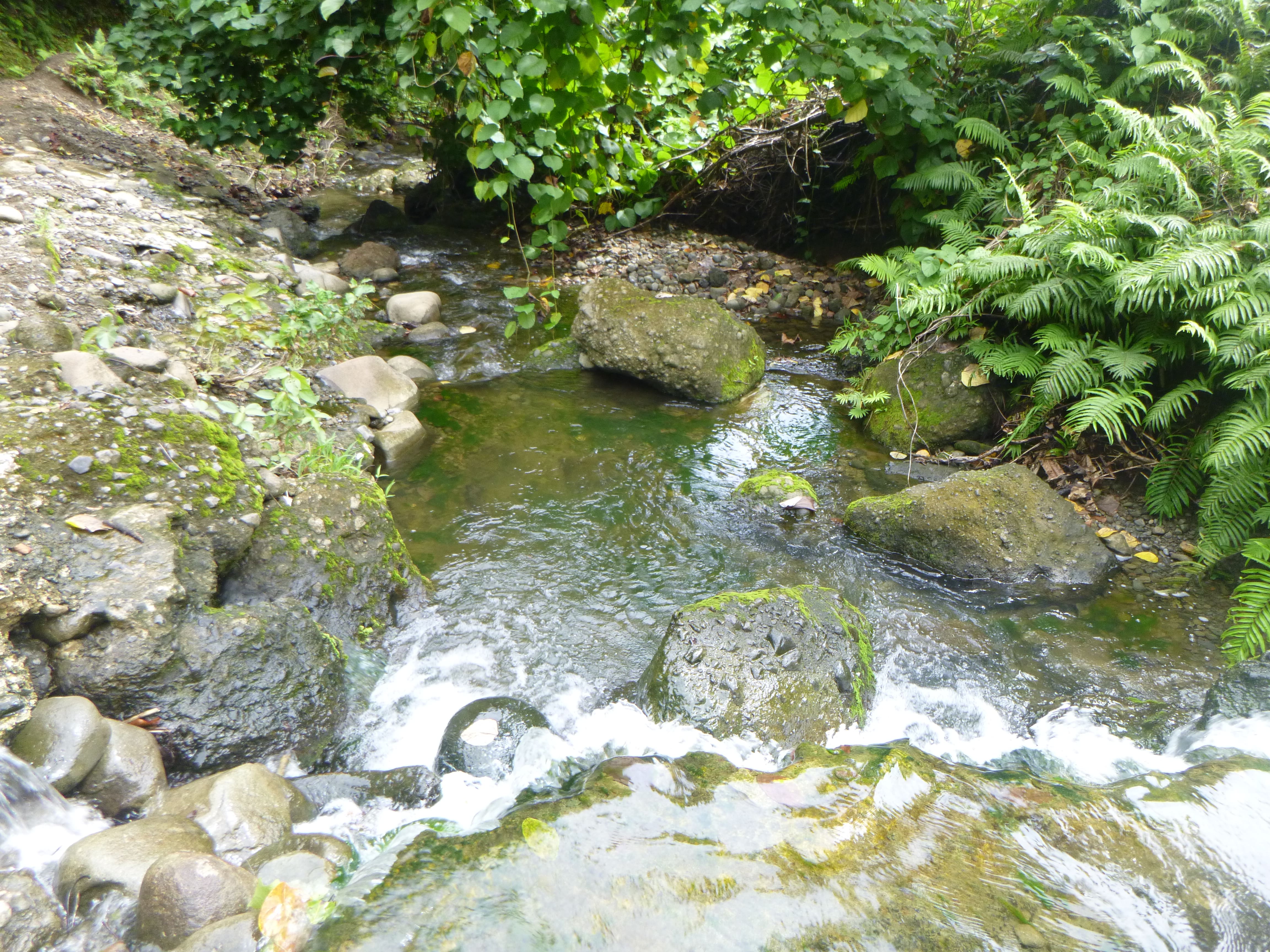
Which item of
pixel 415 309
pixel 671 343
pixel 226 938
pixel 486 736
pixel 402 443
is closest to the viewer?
pixel 226 938

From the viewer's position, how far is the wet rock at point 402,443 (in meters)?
5.13

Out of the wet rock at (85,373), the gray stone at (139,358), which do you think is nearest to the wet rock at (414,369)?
the gray stone at (139,358)

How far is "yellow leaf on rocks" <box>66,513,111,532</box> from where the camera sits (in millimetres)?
2947

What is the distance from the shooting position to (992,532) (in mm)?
4430

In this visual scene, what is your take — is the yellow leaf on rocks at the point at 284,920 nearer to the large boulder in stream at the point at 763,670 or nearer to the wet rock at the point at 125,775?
the wet rock at the point at 125,775

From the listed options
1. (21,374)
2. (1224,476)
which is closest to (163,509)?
(21,374)

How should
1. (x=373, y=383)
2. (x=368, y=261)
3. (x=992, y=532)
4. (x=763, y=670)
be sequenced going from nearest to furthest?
(x=763, y=670)
(x=992, y=532)
(x=373, y=383)
(x=368, y=261)

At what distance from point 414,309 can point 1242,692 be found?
6.68 meters

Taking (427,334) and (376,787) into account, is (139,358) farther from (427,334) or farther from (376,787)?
(427,334)

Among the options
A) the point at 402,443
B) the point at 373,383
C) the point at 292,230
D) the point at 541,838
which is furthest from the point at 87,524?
the point at 292,230

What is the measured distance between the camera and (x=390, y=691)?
349cm

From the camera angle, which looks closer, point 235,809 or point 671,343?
point 235,809

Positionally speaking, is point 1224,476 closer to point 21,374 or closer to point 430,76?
point 430,76

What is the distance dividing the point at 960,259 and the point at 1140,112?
59.7 inches
